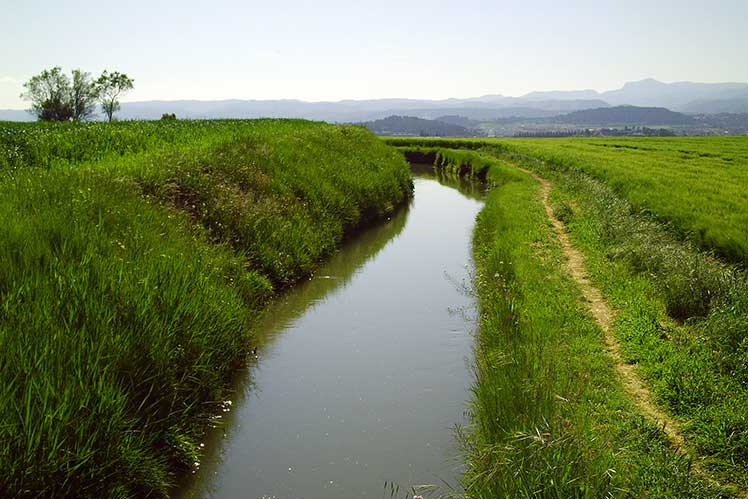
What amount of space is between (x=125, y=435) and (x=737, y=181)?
20900 millimetres

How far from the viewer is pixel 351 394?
7.19m

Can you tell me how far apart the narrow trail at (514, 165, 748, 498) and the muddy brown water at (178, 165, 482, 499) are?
188cm

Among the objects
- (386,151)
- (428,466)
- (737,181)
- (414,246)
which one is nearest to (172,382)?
Answer: (428,466)

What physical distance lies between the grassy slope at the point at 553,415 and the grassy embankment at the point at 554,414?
0.01 m

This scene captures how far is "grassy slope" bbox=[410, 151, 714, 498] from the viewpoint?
4176mm

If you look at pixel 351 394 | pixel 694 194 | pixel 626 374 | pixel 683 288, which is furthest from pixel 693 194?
pixel 351 394

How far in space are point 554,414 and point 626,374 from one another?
6.98 feet

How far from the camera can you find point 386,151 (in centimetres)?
2977

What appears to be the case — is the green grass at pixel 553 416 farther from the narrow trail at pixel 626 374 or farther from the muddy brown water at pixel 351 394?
the muddy brown water at pixel 351 394

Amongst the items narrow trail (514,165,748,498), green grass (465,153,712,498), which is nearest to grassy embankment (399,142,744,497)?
green grass (465,153,712,498)

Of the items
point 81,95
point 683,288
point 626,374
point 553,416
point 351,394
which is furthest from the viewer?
point 81,95

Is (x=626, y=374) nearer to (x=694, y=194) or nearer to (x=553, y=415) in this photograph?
(x=553, y=415)

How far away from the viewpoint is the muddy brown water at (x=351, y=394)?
547 cm

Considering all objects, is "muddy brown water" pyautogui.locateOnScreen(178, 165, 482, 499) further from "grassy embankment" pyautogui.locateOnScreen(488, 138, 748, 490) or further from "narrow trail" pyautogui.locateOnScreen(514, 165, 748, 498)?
"grassy embankment" pyautogui.locateOnScreen(488, 138, 748, 490)
